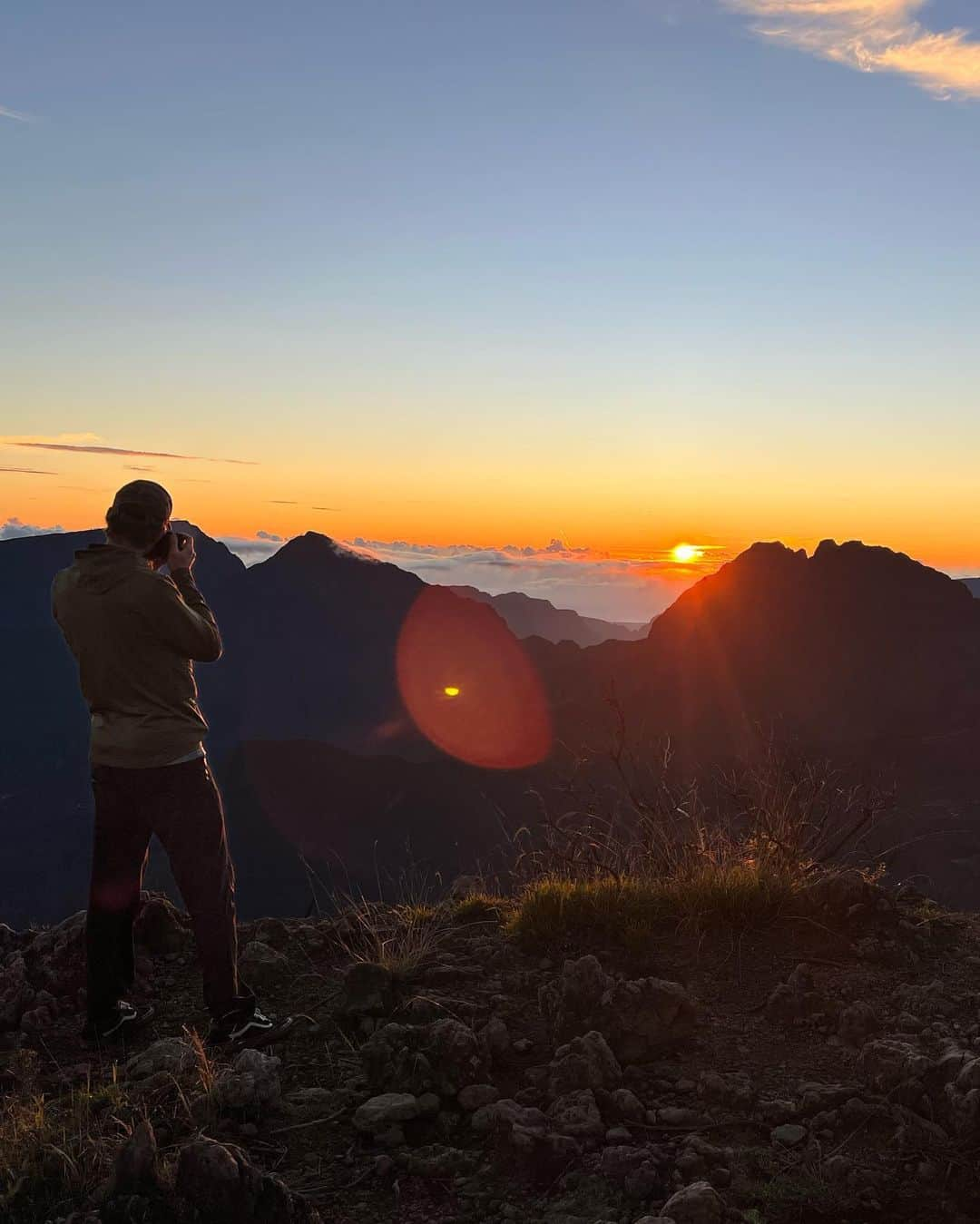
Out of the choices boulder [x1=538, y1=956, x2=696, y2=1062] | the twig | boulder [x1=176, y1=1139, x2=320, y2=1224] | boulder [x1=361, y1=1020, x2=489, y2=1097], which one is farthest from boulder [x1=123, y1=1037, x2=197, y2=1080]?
boulder [x1=538, y1=956, x2=696, y2=1062]

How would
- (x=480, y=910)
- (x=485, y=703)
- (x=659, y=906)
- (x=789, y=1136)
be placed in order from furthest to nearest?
(x=485, y=703) < (x=480, y=910) < (x=659, y=906) < (x=789, y=1136)

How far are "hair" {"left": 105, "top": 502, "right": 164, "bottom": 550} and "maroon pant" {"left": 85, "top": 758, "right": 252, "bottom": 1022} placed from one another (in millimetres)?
1023

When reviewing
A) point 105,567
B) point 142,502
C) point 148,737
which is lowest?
point 148,737

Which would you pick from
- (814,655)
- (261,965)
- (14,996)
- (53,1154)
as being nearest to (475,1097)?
(53,1154)

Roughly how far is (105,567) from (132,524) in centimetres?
23

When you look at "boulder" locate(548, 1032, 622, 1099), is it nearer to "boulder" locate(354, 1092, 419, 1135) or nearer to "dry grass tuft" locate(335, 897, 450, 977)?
"boulder" locate(354, 1092, 419, 1135)

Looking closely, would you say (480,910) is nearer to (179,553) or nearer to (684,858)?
(684,858)

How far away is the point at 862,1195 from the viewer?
2922 millimetres

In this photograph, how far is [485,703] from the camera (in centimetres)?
15938

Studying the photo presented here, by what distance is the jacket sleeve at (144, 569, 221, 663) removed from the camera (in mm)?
4148

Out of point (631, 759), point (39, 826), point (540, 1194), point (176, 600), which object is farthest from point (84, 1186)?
point (39, 826)

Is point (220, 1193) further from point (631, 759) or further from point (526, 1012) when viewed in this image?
point (631, 759)

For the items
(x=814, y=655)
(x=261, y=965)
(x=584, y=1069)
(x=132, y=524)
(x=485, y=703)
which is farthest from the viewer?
(x=485, y=703)

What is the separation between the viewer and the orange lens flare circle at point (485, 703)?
134750 mm
